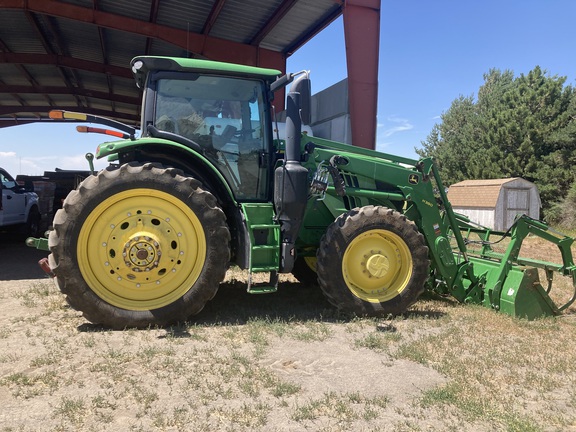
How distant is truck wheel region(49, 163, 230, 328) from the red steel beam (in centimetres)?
606

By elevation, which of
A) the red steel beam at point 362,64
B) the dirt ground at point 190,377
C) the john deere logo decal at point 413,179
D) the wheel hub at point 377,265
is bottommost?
the dirt ground at point 190,377

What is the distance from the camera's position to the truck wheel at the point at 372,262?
4973mm

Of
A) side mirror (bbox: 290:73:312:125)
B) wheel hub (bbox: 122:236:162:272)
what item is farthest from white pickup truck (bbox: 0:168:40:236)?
side mirror (bbox: 290:73:312:125)

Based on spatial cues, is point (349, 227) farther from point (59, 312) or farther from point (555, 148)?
point (555, 148)

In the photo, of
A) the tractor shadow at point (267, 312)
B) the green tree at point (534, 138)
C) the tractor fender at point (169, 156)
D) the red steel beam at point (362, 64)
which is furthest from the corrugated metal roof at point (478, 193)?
the tractor fender at point (169, 156)

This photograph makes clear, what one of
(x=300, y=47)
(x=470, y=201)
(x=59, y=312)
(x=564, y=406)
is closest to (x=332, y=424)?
(x=564, y=406)

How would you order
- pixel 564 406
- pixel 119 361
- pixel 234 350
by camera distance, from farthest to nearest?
pixel 234 350, pixel 119 361, pixel 564 406

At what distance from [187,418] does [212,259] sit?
75.3 inches

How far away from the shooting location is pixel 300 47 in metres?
12.1

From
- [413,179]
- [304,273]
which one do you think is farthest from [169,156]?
[413,179]

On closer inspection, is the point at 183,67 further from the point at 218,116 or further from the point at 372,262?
the point at 372,262

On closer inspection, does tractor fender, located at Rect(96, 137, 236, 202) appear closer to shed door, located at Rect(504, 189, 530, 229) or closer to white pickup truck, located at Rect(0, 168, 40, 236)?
white pickup truck, located at Rect(0, 168, 40, 236)

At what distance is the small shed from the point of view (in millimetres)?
19266

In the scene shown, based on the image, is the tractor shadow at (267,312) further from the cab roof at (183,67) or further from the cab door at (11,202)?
the cab door at (11,202)
